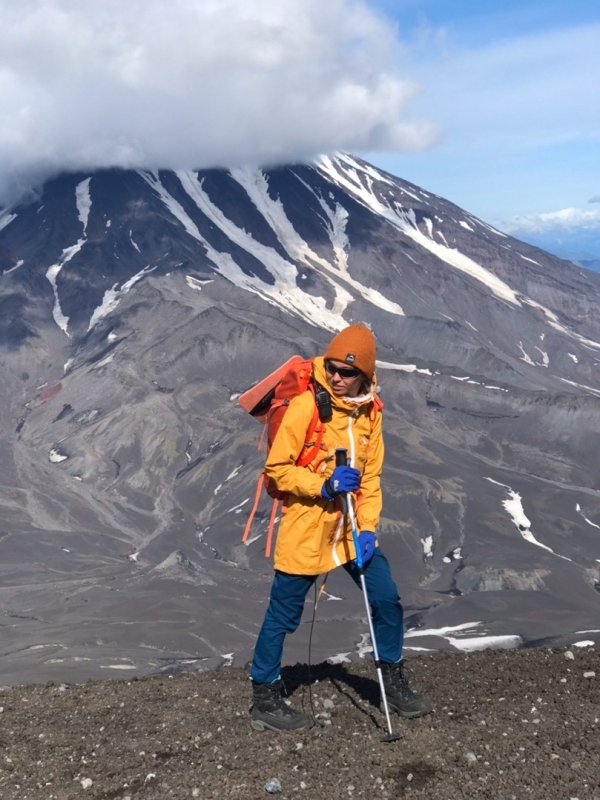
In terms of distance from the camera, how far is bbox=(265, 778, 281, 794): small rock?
699 centimetres

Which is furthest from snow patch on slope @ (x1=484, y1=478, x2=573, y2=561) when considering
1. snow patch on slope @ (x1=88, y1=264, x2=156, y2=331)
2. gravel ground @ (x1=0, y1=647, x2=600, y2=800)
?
snow patch on slope @ (x1=88, y1=264, x2=156, y2=331)

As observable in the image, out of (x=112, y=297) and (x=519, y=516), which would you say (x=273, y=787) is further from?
(x=112, y=297)

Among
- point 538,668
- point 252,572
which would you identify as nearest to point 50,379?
point 252,572

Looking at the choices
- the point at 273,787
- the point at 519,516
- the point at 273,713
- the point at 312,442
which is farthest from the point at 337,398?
the point at 519,516

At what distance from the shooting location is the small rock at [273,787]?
6.99m

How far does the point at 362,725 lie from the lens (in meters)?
8.11

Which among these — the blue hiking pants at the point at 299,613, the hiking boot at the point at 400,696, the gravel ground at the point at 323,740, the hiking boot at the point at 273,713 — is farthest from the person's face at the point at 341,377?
the gravel ground at the point at 323,740

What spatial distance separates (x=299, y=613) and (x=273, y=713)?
96cm

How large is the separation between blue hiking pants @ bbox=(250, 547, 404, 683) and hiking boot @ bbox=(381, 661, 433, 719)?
0.34ft

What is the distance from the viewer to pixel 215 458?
111188mm

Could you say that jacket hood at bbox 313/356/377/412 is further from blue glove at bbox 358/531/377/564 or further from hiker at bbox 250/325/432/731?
blue glove at bbox 358/531/377/564

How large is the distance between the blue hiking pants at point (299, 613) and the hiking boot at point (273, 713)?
0.33ft

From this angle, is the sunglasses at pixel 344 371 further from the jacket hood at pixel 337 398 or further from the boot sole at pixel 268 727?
the boot sole at pixel 268 727

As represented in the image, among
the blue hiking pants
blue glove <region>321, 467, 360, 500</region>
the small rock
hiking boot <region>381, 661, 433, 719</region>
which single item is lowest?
the small rock
